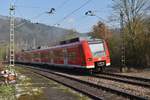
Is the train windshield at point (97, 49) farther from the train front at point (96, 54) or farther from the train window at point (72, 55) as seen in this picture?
the train window at point (72, 55)

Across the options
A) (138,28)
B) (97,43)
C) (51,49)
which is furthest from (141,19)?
(97,43)

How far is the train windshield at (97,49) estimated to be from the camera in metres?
29.2

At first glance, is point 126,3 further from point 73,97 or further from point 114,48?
point 73,97

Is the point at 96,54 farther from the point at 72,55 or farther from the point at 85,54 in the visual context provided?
the point at 72,55

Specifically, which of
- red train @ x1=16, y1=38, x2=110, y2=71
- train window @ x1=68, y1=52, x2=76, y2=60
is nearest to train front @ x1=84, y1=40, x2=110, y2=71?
red train @ x1=16, y1=38, x2=110, y2=71

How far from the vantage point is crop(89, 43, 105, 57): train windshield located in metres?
29.2

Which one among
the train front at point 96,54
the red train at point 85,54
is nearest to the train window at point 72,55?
the red train at point 85,54

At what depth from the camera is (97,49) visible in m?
29.6

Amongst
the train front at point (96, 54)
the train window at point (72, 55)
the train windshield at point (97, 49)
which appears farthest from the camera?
the train window at point (72, 55)

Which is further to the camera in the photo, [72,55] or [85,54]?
[72,55]

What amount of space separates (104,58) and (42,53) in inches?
750

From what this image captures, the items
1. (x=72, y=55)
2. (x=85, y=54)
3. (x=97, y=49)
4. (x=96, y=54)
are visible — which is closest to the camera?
(x=85, y=54)

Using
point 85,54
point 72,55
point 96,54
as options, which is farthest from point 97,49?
point 72,55

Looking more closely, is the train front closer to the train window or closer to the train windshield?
the train windshield
